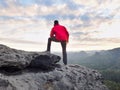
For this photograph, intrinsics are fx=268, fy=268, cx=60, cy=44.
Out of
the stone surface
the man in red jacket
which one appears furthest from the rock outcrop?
the man in red jacket

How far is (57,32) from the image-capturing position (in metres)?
22.2

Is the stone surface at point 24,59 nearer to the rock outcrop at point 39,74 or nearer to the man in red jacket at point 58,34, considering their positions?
the rock outcrop at point 39,74

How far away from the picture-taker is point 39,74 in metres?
18.5

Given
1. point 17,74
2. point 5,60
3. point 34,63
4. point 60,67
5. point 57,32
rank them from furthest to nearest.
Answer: point 57,32, point 60,67, point 34,63, point 17,74, point 5,60

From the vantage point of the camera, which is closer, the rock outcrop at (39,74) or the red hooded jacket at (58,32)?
the rock outcrop at (39,74)

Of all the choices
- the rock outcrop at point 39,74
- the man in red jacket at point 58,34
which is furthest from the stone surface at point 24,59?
the man in red jacket at point 58,34

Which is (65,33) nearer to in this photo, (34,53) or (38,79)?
(34,53)

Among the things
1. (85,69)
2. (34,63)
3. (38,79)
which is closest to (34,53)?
(34,63)

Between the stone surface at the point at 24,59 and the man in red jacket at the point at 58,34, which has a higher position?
the man in red jacket at the point at 58,34

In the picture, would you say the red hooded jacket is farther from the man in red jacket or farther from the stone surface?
the stone surface

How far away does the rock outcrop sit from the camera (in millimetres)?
16344

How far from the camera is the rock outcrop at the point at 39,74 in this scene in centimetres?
1634

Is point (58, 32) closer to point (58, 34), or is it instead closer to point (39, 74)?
point (58, 34)

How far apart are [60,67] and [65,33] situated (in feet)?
10.9
